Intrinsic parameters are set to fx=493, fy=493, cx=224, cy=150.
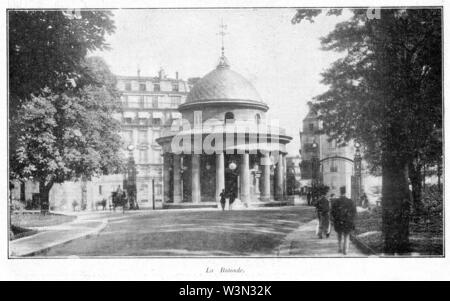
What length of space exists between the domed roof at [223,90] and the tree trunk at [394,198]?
22715 millimetres

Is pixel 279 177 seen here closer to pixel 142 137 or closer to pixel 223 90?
pixel 223 90

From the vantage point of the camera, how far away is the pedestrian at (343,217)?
41.1 ft

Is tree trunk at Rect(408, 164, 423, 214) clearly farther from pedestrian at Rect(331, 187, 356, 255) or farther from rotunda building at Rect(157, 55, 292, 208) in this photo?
rotunda building at Rect(157, 55, 292, 208)

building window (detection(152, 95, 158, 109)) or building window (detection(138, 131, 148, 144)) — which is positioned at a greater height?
building window (detection(152, 95, 158, 109))

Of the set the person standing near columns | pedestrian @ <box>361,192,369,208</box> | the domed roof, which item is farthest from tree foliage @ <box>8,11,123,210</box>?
pedestrian @ <box>361,192,369,208</box>

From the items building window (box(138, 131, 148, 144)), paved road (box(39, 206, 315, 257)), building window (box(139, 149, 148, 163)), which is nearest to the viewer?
paved road (box(39, 206, 315, 257))

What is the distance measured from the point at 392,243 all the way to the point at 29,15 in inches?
437

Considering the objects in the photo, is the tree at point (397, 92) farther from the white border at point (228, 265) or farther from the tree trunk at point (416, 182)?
the tree trunk at point (416, 182)

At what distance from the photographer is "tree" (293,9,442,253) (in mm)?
12398

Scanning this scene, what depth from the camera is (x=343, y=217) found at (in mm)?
13125

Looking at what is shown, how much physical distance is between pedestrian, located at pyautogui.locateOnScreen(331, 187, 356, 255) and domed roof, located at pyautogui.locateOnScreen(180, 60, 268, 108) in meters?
22.6

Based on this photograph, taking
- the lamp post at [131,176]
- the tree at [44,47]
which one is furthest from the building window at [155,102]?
the tree at [44,47]

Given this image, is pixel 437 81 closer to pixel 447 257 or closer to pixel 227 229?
pixel 447 257

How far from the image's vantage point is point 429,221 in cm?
1298
